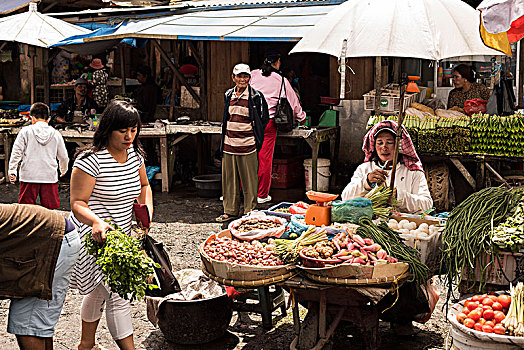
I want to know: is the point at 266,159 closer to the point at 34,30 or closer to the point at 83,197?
the point at 34,30

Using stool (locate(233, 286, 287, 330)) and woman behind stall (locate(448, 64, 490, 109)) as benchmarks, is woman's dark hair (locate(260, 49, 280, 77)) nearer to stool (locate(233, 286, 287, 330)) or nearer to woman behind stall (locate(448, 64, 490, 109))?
woman behind stall (locate(448, 64, 490, 109))

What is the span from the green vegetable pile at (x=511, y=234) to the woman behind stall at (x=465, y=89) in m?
5.81

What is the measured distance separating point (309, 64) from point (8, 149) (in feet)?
20.9

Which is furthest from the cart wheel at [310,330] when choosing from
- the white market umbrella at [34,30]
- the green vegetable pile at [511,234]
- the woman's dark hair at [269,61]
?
the white market umbrella at [34,30]

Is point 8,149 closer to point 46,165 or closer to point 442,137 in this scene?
point 46,165

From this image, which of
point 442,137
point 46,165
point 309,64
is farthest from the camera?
point 309,64

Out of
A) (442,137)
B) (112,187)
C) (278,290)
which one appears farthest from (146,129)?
(112,187)

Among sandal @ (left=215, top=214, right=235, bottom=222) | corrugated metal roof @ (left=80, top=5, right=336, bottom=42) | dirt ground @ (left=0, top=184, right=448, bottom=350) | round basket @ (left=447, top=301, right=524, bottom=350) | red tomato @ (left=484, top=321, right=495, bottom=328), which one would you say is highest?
corrugated metal roof @ (left=80, top=5, right=336, bottom=42)

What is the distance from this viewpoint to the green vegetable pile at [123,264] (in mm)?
4051

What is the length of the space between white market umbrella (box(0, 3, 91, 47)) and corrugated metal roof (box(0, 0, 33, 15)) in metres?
1.98

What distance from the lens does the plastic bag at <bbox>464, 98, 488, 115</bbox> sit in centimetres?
939

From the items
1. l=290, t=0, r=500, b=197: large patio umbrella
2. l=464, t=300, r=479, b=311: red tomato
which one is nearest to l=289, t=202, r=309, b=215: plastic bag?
l=290, t=0, r=500, b=197: large patio umbrella

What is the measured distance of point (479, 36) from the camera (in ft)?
17.9

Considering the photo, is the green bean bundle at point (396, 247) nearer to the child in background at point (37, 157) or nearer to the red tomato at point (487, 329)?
the red tomato at point (487, 329)
